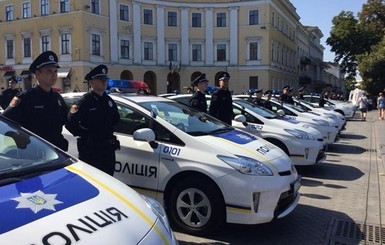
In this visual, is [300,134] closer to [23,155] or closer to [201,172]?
[201,172]

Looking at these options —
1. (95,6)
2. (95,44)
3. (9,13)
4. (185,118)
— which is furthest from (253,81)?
(185,118)

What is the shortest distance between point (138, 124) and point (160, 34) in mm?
44715

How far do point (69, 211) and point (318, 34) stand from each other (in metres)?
104

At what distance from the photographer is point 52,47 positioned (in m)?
44.2

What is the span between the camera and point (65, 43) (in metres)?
43.3


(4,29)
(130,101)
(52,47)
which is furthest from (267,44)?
(130,101)

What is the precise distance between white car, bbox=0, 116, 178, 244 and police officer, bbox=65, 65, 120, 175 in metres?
1.12

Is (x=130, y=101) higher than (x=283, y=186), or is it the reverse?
(x=130, y=101)

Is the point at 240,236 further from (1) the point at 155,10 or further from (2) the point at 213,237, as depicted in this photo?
(1) the point at 155,10

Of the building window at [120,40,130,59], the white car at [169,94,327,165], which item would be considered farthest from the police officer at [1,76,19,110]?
the building window at [120,40,130,59]

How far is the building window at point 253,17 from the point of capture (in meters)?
49.9

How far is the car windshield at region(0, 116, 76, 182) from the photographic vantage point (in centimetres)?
277

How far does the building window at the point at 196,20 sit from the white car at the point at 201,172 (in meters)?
46.6

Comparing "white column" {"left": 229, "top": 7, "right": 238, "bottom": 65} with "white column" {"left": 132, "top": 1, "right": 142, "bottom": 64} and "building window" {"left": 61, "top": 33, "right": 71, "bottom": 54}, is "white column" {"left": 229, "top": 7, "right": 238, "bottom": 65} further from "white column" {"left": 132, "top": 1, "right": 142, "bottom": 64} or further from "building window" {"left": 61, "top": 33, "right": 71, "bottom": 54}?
"building window" {"left": 61, "top": 33, "right": 71, "bottom": 54}
